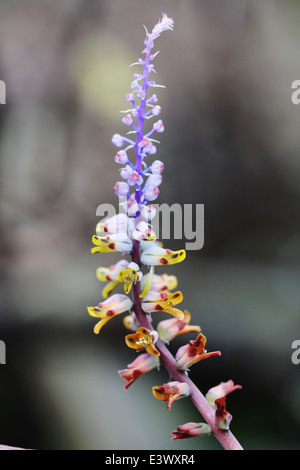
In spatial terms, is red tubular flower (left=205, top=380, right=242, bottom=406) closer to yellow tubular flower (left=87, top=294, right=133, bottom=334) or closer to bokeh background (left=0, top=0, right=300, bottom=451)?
yellow tubular flower (left=87, top=294, right=133, bottom=334)

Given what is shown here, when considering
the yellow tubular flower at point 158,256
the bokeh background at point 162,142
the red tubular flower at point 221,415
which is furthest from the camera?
the bokeh background at point 162,142

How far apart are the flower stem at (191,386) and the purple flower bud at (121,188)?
10 centimetres

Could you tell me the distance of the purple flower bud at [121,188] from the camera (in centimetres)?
89

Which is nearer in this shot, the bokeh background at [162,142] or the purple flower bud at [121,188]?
the purple flower bud at [121,188]

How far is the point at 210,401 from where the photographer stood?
2.93 feet

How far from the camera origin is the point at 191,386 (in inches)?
33.3

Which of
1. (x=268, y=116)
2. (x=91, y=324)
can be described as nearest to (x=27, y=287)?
(x=91, y=324)

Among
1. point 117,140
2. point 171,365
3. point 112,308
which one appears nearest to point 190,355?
point 171,365

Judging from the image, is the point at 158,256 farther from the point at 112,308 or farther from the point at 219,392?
the point at 219,392

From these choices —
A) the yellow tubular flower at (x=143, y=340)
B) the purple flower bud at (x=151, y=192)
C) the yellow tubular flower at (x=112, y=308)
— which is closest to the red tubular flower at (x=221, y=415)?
the yellow tubular flower at (x=143, y=340)

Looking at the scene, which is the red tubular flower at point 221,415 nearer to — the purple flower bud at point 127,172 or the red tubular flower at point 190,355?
the red tubular flower at point 190,355

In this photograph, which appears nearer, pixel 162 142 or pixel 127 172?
pixel 127 172

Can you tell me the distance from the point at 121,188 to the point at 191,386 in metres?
0.39

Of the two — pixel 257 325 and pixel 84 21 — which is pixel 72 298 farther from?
pixel 84 21
